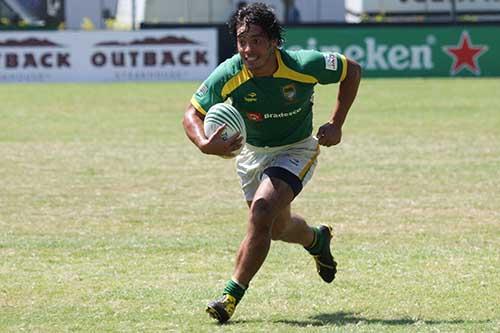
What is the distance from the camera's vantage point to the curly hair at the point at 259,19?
316 inches

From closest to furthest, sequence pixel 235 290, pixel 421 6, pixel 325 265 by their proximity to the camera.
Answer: pixel 235 290 < pixel 325 265 < pixel 421 6

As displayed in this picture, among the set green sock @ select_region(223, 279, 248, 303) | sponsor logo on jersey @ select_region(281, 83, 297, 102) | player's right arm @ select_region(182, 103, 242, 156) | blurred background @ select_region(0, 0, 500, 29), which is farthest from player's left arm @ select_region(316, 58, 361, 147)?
blurred background @ select_region(0, 0, 500, 29)

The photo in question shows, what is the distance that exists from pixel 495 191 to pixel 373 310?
6.55 metres

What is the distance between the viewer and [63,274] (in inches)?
384

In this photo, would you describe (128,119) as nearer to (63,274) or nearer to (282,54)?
(63,274)

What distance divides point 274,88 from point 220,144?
0.74 meters

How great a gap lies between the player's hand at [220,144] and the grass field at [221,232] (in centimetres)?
107

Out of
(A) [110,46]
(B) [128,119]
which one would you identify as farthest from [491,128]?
(A) [110,46]

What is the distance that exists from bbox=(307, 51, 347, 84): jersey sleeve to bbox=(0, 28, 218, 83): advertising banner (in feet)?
92.1

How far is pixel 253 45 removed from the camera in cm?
802

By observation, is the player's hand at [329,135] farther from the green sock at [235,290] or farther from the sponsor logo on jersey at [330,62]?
the green sock at [235,290]

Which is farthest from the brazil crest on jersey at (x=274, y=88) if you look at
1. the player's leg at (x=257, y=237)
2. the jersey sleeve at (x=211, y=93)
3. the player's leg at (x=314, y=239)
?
the player's leg at (x=314, y=239)

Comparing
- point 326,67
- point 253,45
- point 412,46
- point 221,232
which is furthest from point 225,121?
point 412,46

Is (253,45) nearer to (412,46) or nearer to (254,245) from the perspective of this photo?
(254,245)
